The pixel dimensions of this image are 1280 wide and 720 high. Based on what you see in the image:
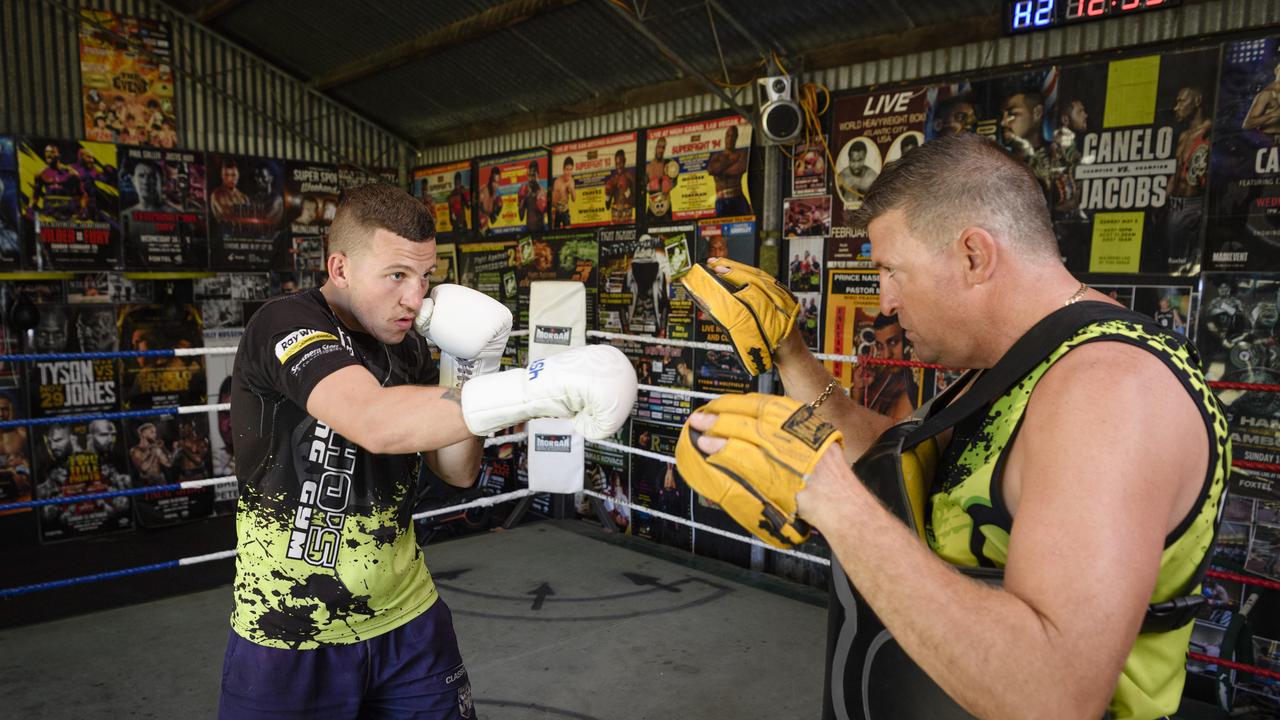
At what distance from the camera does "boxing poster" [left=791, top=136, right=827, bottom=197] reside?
13.4ft

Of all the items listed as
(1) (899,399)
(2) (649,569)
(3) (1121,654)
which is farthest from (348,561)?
(1) (899,399)

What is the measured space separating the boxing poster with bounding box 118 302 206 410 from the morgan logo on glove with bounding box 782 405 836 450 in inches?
239

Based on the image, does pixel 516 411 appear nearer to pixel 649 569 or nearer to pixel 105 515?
pixel 649 569

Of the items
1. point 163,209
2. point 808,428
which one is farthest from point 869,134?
point 163,209

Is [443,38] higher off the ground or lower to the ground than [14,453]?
higher

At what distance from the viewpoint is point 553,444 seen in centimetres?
429

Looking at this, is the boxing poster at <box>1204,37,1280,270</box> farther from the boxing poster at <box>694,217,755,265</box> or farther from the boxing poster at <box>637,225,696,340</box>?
the boxing poster at <box>637,225,696,340</box>

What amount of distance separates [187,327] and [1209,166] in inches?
259

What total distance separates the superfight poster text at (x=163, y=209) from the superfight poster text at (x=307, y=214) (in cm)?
68

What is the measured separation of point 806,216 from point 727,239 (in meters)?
0.58

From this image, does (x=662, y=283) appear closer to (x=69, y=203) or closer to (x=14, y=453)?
(x=69, y=203)

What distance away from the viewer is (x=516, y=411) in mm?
1191

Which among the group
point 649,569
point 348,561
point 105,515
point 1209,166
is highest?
point 1209,166

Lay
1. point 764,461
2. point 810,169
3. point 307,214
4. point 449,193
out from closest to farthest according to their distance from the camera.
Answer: point 764,461 → point 810,169 → point 307,214 → point 449,193
